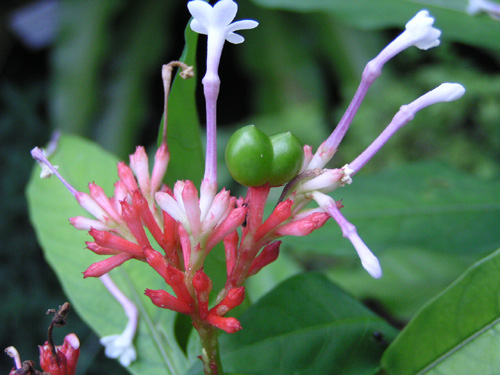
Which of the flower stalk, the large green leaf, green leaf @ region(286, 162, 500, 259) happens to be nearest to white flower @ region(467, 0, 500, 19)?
the large green leaf

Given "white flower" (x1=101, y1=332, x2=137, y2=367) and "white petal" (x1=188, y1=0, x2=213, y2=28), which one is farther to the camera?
"white flower" (x1=101, y1=332, x2=137, y2=367)

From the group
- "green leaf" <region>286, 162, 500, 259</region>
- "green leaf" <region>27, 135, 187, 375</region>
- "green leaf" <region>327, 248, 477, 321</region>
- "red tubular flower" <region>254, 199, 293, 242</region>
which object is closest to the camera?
"red tubular flower" <region>254, 199, 293, 242</region>

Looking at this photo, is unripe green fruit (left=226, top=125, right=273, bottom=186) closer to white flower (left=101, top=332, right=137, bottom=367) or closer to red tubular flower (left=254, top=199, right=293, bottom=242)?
red tubular flower (left=254, top=199, right=293, bottom=242)

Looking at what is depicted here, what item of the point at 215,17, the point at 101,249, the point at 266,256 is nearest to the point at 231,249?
the point at 266,256

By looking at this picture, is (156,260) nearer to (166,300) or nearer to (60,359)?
(166,300)

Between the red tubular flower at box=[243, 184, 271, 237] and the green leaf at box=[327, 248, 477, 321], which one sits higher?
the red tubular flower at box=[243, 184, 271, 237]

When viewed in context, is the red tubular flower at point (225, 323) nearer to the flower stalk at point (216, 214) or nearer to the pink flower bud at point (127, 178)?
the flower stalk at point (216, 214)

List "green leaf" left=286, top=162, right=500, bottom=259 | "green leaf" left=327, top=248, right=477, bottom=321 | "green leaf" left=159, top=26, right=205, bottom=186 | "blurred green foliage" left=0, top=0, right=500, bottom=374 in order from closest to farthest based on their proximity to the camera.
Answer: "green leaf" left=159, top=26, right=205, bottom=186
"green leaf" left=286, top=162, right=500, bottom=259
"green leaf" left=327, top=248, right=477, bottom=321
"blurred green foliage" left=0, top=0, right=500, bottom=374

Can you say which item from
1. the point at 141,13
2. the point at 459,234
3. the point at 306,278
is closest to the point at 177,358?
the point at 306,278
